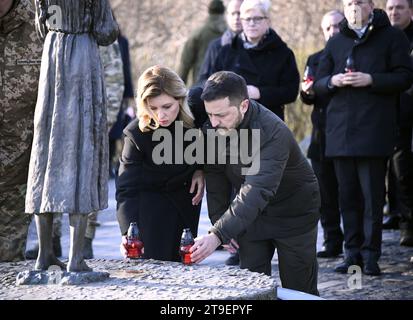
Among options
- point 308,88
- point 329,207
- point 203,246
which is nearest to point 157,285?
point 203,246

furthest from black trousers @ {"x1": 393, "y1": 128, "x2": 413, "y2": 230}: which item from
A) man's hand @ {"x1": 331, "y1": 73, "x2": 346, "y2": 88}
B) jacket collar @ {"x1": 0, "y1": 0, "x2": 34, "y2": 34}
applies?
jacket collar @ {"x1": 0, "y1": 0, "x2": 34, "y2": 34}

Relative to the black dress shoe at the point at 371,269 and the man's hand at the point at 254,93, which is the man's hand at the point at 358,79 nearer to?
the man's hand at the point at 254,93

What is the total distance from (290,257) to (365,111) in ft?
7.67

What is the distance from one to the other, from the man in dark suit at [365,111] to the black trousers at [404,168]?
49.0 inches

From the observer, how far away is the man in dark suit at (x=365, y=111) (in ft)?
26.6

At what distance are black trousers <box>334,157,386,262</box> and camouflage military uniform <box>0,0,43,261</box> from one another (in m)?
2.71

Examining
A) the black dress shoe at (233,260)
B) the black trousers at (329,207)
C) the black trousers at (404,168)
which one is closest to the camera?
the black dress shoe at (233,260)

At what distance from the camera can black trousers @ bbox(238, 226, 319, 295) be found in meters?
6.13

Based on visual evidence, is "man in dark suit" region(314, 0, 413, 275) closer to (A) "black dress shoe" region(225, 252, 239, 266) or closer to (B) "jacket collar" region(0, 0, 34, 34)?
(A) "black dress shoe" region(225, 252, 239, 266)

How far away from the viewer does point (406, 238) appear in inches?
367

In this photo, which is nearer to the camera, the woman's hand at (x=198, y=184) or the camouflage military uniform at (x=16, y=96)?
the woman's hand at (x=198, y=184)

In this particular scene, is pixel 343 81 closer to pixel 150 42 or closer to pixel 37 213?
pixel 37 213

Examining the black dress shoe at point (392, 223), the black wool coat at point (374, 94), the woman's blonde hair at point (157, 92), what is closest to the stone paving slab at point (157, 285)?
the woman's blonde hair at point (157, 92)

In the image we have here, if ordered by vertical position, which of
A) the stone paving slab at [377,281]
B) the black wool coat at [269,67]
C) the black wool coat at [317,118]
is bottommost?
the stone paving slab at [377,281]
